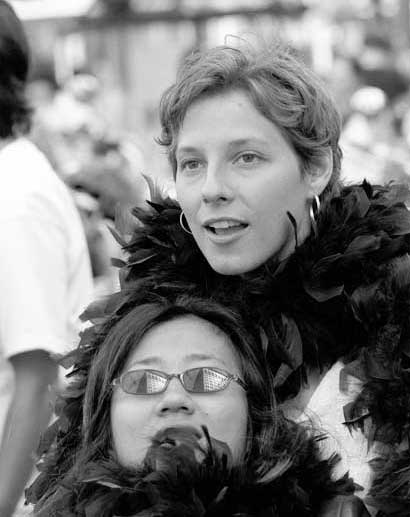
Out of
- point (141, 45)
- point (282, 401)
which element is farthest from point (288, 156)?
point (141, 45)

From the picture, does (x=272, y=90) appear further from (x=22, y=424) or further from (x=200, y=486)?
(x=22, y=424)

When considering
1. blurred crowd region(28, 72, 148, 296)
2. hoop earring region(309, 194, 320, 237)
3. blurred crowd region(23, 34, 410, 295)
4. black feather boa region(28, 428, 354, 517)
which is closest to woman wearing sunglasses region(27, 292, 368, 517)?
black feather boa region(28, 428, 354, 517)

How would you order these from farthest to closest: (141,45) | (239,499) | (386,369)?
(141,45)
(386,369)
(239,499)

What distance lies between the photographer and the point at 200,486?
2145 millimetres

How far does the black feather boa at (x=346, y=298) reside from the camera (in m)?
2.32

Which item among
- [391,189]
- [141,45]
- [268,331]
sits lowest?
[268,331]

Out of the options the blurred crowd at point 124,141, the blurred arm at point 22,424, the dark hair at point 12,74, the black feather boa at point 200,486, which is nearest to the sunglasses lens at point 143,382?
the black feather boa at point 200,486

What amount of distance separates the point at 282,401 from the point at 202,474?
379 millimetres

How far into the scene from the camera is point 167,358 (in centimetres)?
242

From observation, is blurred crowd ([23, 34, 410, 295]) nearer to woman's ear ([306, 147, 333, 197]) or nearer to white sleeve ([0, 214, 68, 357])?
white sleeve ([0, 214, 68, 357])

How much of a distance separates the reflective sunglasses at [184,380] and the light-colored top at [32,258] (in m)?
0.84

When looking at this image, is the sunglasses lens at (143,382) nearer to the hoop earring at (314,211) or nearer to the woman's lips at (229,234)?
the woman's lips at (229,234)

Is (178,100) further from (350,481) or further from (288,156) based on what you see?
(350,481)

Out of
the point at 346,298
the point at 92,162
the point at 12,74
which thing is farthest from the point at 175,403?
the point at 92,162
